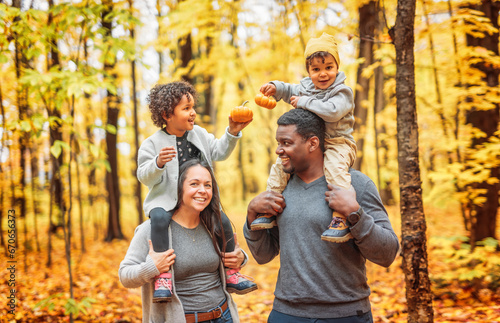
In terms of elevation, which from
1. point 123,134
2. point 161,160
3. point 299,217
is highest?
point 123,134

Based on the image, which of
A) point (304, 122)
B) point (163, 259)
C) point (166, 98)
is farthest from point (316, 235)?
point (166, 98)

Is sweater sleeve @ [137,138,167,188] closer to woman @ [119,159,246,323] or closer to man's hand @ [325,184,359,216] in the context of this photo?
woman @ [119,159,246,323]

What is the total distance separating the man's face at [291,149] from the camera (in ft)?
6.96

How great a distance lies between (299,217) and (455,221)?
10.9 meters

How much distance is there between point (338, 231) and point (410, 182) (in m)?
1.57

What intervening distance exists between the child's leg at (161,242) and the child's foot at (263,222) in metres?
0.57

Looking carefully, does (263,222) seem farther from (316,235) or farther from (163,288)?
(163,288)

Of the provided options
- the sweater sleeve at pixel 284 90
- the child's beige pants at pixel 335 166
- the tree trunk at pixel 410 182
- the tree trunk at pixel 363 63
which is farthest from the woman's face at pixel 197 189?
the tree trunk at pixel 363 63

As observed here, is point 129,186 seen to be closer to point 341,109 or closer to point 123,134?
point 123,134

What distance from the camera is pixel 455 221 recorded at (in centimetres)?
1120

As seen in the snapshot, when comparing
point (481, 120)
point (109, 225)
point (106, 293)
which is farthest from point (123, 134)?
point (481, 120)

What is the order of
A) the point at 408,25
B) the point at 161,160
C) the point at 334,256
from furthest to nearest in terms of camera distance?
the point at 408,25, the point at 161,160, the point at 334,256

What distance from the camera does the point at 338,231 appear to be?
1.91 metres

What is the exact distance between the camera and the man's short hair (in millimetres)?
2137
